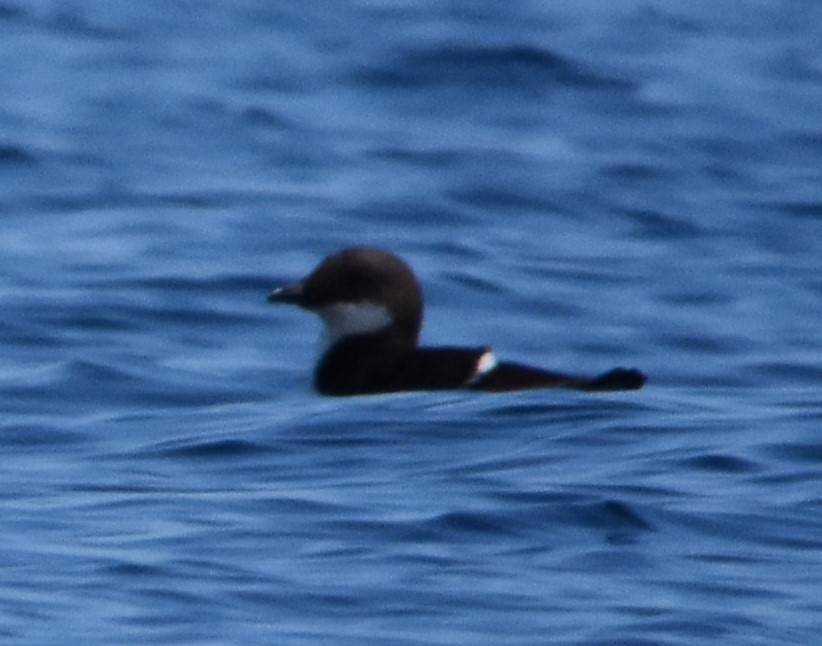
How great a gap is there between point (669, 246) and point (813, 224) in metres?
1.56

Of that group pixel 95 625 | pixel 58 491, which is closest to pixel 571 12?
pixel 58 491

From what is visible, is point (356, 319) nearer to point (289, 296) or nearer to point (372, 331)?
point (372, 331)

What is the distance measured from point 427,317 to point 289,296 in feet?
8.53

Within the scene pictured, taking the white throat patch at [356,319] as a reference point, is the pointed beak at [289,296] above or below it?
above

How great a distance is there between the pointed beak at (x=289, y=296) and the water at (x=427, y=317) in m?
0.38

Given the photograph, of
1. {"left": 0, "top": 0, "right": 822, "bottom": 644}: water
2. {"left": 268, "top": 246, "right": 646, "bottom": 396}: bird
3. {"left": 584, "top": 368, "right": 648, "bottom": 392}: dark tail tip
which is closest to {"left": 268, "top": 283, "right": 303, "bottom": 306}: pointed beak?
{"left": 268, "top": 246, "right": 646, "bottom": 396}: bird

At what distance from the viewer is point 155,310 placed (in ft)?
48.8

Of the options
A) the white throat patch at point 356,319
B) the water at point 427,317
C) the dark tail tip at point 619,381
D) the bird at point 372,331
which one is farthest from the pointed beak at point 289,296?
the dark tail tip at point 619,381

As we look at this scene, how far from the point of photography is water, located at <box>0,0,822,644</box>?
7770 mm

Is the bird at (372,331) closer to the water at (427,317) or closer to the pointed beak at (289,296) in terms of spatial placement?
the pointed beak at (289,296)

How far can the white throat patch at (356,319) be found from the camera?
42.3ft

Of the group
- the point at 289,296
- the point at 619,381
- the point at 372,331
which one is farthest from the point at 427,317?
the point at 619,381

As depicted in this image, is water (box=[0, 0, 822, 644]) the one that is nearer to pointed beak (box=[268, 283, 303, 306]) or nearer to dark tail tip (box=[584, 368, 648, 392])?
dark tail tip (box=[584, 368, 648, 392])

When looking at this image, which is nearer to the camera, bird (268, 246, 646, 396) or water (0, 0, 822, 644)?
water (0, 0, 822, 644)
